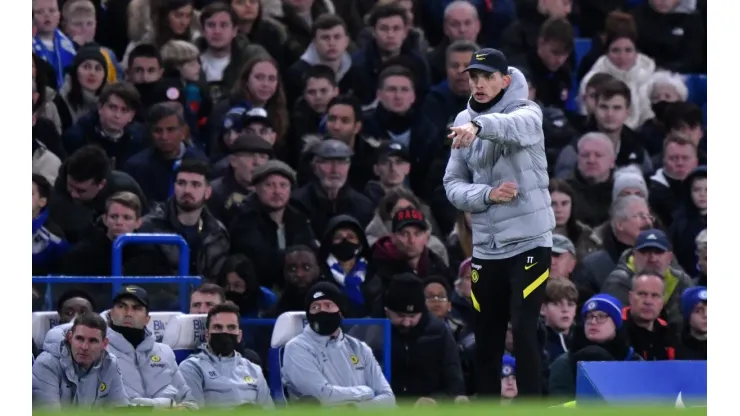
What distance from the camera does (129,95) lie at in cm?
1170

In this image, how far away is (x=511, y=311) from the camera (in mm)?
7457

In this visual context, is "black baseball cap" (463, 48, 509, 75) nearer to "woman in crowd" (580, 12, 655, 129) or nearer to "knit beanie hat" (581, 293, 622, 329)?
"knit beanie hat" (581, 293, 622, 329)

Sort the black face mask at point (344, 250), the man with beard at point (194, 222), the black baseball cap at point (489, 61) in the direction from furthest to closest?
the black face mask at point (344, 250) < the man with beard at point (194, 222) < the black baseball cap at point (489, 61)

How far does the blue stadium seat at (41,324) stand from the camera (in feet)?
31.1

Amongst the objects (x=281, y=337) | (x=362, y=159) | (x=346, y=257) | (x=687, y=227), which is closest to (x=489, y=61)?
(x=281, y=337)

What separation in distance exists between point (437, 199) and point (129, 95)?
2.46 metres

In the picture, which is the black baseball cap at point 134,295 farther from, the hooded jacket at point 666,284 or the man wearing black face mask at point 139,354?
the hooded jacket at point 666,284

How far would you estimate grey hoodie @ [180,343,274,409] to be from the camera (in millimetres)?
9398

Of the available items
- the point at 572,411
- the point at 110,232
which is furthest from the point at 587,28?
the point at 572,411

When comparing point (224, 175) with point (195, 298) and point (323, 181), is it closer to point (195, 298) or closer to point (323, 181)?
point (323, 181)

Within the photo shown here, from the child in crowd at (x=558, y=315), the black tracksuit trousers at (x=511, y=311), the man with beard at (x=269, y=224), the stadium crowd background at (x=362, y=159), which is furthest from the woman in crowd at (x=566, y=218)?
the black tracksuit trousers at (x=511, y=311)

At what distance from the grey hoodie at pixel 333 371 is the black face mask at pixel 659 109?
4993mm

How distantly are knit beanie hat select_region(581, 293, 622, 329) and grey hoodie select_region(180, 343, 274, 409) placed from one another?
238 centimetres

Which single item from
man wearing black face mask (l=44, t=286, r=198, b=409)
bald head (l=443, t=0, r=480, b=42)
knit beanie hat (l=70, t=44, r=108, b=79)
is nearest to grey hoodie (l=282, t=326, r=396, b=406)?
man wearing black face mask (l=44, t=286, r=198, b=409)
